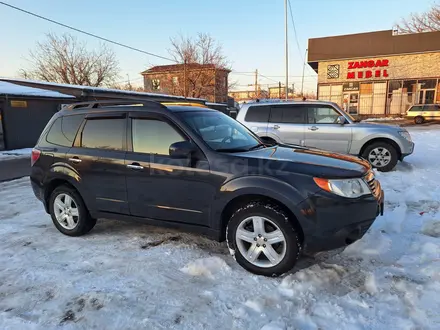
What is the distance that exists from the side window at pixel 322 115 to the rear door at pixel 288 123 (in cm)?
19

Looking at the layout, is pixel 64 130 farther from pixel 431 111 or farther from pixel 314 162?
pixel 431 111

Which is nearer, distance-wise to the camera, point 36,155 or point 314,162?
point 314,162

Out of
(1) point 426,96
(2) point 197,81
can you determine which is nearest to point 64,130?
(2) point 197,81

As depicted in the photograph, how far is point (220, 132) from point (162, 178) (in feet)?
3.01

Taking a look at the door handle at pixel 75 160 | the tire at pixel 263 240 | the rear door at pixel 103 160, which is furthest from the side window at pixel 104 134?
the tire at pixel 263 240

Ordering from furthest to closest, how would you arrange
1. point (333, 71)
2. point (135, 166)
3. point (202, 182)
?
point (333, 71)
point (135, 166)
point (202, 182)

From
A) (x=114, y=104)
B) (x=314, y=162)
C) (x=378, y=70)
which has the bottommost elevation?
(x=314, y=162)

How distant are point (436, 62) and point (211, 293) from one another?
36533 millimetres

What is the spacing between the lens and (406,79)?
32.0 m

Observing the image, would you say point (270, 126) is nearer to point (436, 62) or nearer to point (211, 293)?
point (211, 293)

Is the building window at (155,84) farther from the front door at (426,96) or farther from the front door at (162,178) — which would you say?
the front door at (162,178)

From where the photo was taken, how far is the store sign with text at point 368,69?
32.5 meters

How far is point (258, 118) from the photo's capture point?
8.97 m

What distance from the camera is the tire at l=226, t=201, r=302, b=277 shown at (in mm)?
3119
